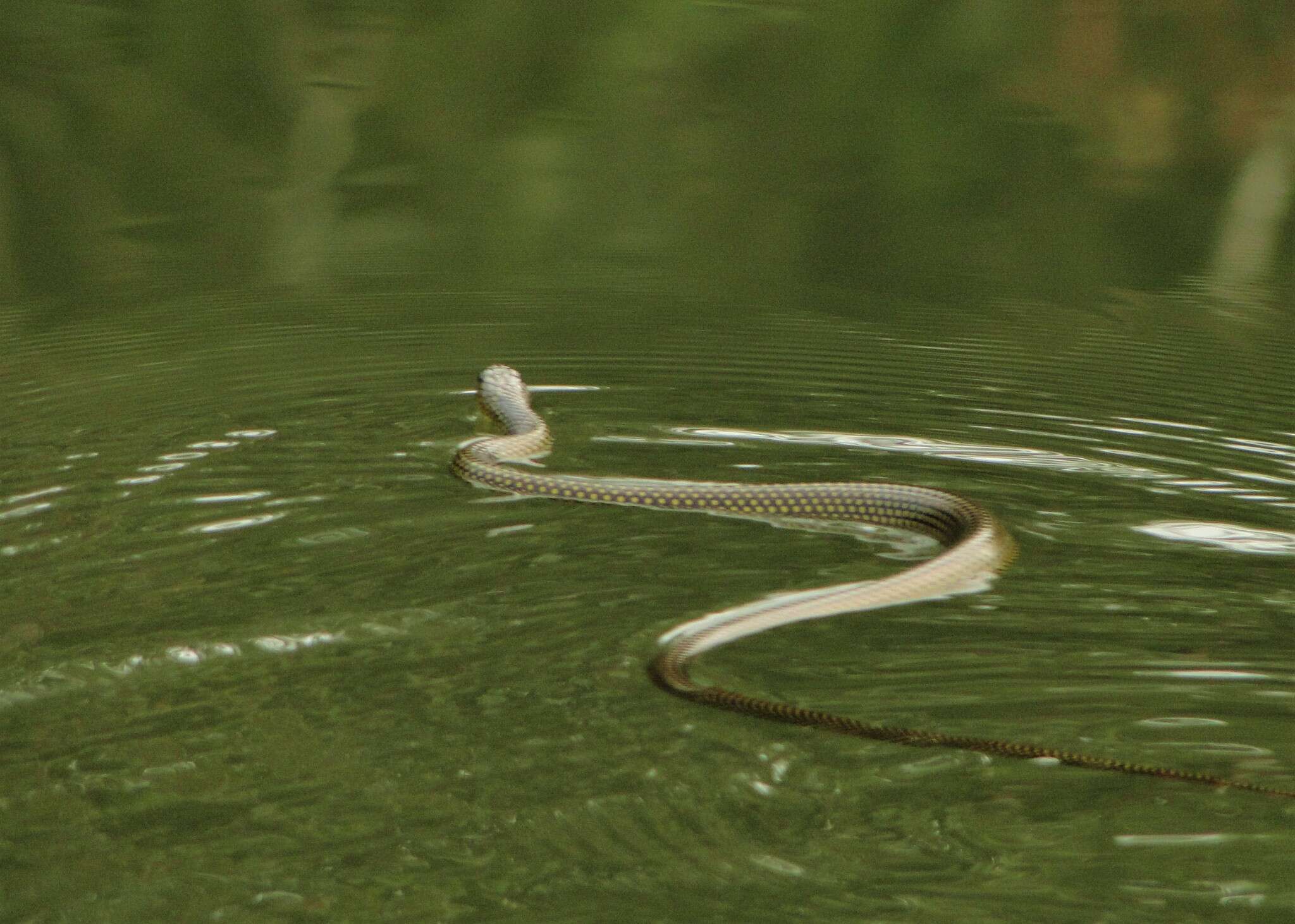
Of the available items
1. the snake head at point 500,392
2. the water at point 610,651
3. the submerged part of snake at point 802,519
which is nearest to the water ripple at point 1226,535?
the water at point 610,651

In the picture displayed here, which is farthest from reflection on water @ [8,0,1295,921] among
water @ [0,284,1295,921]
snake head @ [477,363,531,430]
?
snake head @ [477,363,531,430]

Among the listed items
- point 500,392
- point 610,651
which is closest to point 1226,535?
point 610,651

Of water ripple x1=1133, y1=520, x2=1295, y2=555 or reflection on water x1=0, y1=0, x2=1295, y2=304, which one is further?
reflection on water x1=0, y1=0, x2=1295, y2=304

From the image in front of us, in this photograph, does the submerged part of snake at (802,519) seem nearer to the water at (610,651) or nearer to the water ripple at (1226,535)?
the water at (610,651)

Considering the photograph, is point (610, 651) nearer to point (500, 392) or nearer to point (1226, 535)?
point (1226, 535)

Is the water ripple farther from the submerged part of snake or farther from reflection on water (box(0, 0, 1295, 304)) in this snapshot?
reflection on water (box(0, 0, 1295, 304))
